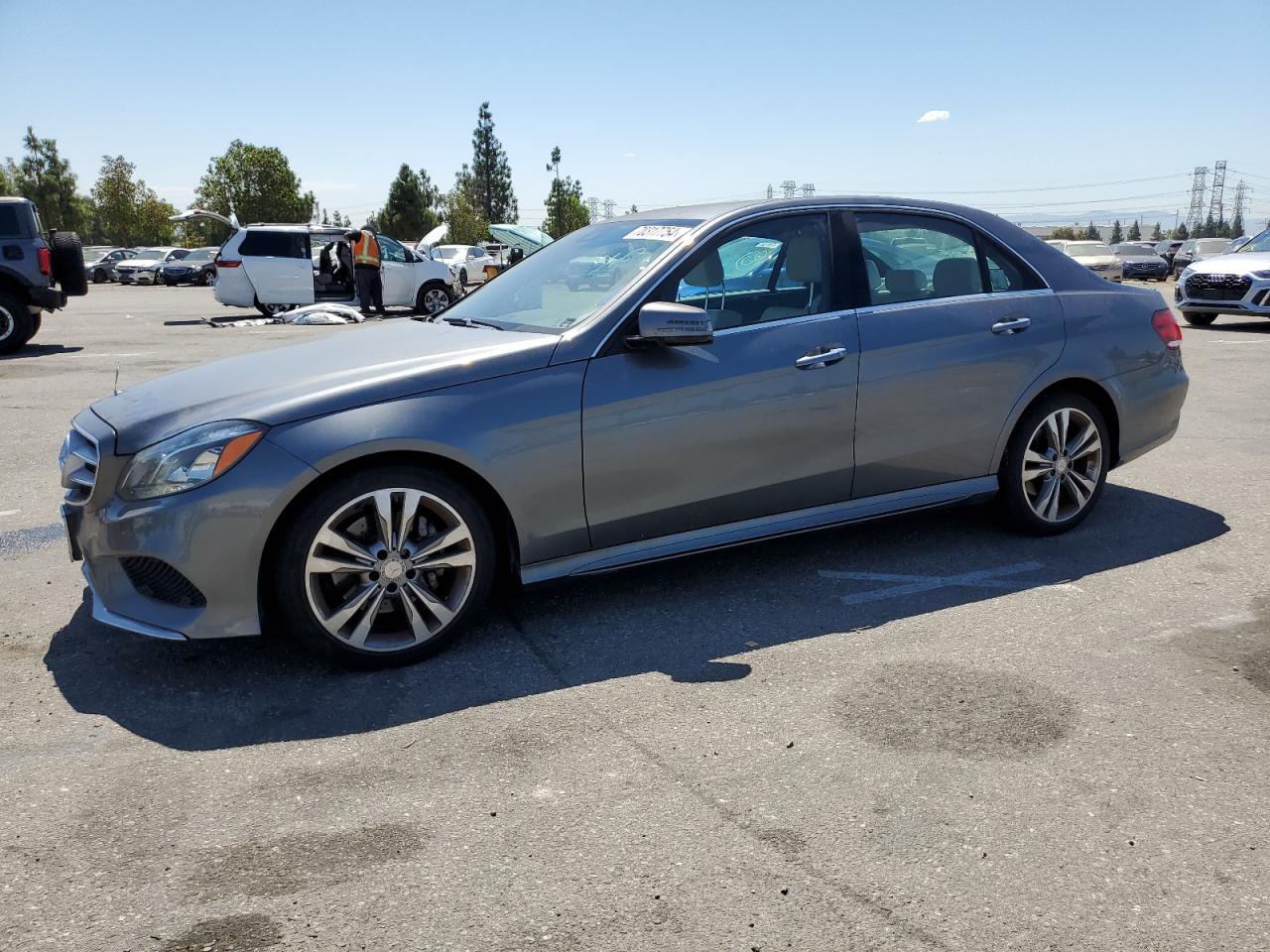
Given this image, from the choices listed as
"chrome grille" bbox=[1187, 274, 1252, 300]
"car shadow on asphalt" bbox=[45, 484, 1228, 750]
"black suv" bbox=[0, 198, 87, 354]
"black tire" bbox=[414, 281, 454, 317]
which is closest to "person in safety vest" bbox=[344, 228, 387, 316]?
"black tire" bbox=[414, 281, 454, 317]

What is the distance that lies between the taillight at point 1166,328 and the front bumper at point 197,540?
4.27 m

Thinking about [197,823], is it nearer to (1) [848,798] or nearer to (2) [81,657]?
(2) [81,657]

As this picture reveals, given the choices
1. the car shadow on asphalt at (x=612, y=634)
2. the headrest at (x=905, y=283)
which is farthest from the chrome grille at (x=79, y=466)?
the headrest at (x=905, y=283)

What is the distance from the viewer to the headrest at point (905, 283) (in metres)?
4.88

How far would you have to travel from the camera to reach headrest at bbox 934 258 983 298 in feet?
16.5

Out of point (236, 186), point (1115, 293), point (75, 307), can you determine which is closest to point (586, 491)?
point (1115, 293)

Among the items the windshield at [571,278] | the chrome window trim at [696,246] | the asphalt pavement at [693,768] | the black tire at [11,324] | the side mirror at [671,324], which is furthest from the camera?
the black tire at [11,324]

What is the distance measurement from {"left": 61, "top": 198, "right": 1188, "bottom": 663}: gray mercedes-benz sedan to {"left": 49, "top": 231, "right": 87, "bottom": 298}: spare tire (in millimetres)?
11557

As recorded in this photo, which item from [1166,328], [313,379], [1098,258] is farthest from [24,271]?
[1098,258]

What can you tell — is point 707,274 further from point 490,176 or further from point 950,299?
point 490,176

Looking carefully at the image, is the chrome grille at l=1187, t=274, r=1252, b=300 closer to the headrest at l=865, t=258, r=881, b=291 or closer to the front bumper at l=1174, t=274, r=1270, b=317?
the front bumper at l=1174, t=274, r=1270, b=317

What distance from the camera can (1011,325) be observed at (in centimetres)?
503

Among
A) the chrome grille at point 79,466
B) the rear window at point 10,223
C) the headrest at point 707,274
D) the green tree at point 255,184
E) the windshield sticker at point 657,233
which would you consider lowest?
the chrome grille at point 79,466

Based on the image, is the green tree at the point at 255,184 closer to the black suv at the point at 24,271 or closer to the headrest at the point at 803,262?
the black suv at the point at 24,271
